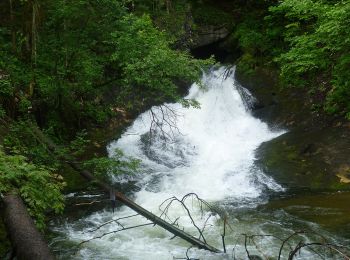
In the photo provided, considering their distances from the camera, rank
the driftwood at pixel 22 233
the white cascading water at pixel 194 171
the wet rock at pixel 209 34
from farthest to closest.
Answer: the wet rock at pixel 209 34
the white cascading water at pixel 194 171
the driftwood at pixel 22 233

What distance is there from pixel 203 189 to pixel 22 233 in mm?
6412

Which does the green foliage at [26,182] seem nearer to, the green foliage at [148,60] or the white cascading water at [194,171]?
the white cascading water at [194,171]

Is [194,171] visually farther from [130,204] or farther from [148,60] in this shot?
[130,204]

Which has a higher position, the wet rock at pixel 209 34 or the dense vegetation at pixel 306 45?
the wet rock at pixel 209 34

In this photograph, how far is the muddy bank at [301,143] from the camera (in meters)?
9.34

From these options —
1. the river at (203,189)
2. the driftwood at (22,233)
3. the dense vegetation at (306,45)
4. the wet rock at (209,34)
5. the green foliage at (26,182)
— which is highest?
the wet rock at (209,34)

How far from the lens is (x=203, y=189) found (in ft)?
31.7

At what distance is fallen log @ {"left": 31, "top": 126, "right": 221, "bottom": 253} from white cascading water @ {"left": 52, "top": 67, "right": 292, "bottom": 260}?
1.89 ft

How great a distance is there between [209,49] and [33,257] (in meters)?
15.7

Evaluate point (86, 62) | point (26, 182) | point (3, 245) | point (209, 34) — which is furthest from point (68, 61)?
point (209, 34)

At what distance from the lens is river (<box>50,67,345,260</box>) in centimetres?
659

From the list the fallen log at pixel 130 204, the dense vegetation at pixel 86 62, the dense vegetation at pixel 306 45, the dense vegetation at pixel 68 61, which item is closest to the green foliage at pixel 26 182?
the fallen log at pixel 130 204

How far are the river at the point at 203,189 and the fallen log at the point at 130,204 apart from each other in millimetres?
354

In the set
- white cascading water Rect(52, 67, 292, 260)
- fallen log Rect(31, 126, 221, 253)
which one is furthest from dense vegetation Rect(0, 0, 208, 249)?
white cascading water Rect(52, 67, 292, 260)
